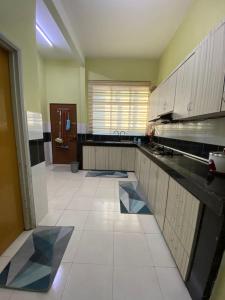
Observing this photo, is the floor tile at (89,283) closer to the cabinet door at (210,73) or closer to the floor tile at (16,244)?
the floor tile at (16,244)

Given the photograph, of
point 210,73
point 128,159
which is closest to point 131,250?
point 210,73

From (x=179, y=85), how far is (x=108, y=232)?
7.36ft

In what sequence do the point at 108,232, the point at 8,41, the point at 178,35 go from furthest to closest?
the point at 178,35, the point at 108,232, the point at 8,41

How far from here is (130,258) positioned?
5.04ft

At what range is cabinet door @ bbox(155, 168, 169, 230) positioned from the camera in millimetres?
1779

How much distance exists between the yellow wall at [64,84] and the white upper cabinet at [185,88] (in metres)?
2.88

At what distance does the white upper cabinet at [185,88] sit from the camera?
179cm

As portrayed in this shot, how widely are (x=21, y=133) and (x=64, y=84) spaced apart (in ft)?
10.9

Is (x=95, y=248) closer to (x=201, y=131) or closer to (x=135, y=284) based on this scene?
(x=135, y=284)

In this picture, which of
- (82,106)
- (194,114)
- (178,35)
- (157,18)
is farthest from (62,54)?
(194,114)

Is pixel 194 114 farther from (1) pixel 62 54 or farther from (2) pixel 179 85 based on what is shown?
(1) pixel 62 54

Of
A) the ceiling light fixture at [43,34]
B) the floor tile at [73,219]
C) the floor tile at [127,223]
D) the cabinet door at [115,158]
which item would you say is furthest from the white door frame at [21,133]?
the cabinet door at [115,158]

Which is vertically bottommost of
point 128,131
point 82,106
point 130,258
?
point 130,258

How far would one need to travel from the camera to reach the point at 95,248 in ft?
5.39
